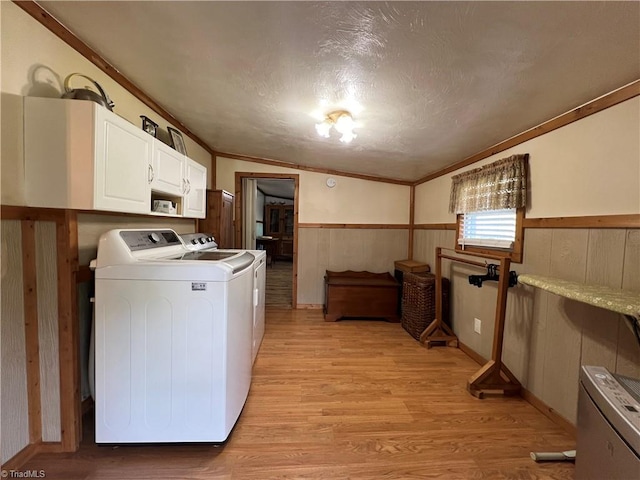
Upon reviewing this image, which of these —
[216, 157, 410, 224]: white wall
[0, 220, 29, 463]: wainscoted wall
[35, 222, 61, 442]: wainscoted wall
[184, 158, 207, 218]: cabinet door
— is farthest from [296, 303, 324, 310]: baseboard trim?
[0, 220, 29, 463]: wainscoted wall

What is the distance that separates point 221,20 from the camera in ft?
4.02

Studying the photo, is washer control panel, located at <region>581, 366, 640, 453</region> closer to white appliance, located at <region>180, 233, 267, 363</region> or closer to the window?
the window

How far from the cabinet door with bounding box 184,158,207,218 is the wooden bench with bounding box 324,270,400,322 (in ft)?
6.00

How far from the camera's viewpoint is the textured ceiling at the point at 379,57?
1.07 metres

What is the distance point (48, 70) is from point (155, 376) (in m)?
1.61

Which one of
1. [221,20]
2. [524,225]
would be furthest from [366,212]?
[221,20]

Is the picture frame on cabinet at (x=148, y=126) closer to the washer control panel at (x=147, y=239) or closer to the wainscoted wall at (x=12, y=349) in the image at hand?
the washer control panel at (x=147, y=239)

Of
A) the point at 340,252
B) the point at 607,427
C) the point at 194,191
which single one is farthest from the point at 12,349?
the point at 340,252

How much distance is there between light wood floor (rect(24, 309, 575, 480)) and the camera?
54.3 inches

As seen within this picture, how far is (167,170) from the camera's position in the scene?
199cm

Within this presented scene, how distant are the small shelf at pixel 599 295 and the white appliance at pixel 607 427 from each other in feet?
0.90

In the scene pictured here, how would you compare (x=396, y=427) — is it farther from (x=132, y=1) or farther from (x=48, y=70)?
(x=48, y=70)

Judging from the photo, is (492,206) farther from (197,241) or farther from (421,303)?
(197,241)

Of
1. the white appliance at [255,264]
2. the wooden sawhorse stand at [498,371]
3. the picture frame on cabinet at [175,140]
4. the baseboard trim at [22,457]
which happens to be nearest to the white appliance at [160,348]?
the baseboard trim at [22,457]
